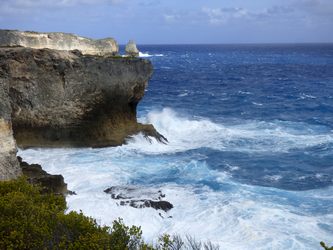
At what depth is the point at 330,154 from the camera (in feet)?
98.2

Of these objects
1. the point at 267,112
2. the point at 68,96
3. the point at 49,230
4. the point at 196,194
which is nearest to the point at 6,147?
the point at 49,230

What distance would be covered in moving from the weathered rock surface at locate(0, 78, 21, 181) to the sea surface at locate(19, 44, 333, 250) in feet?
10.5

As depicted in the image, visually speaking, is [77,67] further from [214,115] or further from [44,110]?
[214,115]

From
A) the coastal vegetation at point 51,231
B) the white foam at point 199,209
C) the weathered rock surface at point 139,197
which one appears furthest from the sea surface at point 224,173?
the coastal vegetation at point 51,231

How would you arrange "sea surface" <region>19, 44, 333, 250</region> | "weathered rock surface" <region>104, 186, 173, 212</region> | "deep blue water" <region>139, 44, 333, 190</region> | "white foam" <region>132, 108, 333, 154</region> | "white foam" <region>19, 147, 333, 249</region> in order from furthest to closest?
"white foam" <region>132, 108, 333, 154</region> < "deep blue water" <region>139, 44, 333, 190</region> < "weathered rock surface" <region>104, 186, 173, 212</region> < "sea surface" <region>19, 44, 333, 250</region> < "white foam" <region>19, 147, 333, 249</region>

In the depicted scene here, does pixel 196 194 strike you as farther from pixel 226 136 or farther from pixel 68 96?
pixel 226 136

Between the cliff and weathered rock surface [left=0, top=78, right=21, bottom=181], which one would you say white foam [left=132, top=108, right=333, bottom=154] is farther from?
weathered rock surface [left=0, top=78, right=21, bottom=181]

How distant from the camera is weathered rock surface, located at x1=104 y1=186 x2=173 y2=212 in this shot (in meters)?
19.9

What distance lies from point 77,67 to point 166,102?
→ 83.2ft

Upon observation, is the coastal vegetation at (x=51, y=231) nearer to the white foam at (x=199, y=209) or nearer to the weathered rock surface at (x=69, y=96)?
the white foam at (x=199, y=209)

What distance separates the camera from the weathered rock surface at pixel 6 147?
57.7 feet

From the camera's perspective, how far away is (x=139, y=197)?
20844 millimetres

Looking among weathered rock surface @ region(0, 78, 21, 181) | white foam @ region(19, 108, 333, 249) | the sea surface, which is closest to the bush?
weathered rock surface @ region(0, 78, 21, 181)

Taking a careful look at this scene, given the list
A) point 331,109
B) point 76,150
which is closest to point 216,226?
point 76,150
